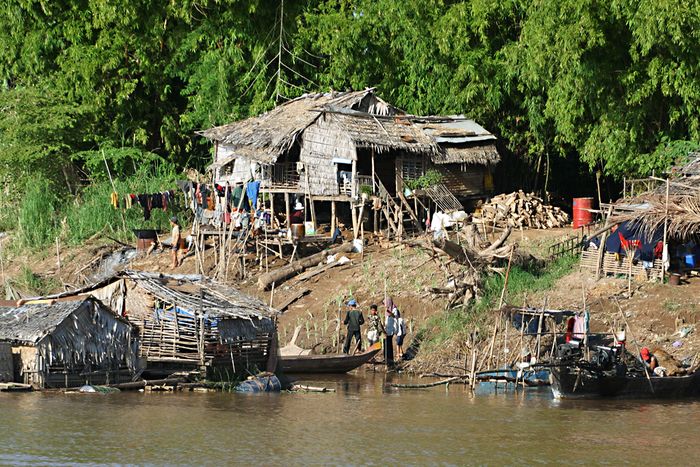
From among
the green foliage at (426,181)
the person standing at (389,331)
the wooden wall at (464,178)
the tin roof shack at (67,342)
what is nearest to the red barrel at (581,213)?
the wooden wall at (464,178)

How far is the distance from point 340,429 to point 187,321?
149 inches

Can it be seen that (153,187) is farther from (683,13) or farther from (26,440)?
(26,440)

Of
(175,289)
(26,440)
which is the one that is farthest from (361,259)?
(26,440)

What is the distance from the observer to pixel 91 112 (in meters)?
35.7

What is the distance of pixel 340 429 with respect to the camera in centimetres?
1756

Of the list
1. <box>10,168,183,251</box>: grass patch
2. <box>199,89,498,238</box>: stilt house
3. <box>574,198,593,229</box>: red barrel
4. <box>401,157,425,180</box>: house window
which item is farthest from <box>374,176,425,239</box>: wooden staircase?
<box>10,168,183,251</box>: grass patch

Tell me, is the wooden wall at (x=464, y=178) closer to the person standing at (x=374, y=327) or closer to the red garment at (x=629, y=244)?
the red garment at (x=629, y=244)

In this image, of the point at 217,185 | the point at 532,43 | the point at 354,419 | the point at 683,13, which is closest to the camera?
the point at 354,419

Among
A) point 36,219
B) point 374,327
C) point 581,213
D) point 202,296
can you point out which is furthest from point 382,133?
point 202,296

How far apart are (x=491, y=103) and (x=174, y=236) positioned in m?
9.18

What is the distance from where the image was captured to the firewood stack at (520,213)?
31.4m

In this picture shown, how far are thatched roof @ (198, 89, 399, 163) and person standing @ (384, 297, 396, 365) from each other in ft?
24.3

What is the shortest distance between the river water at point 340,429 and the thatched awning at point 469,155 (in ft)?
39.6

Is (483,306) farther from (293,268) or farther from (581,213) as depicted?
(581,213)
